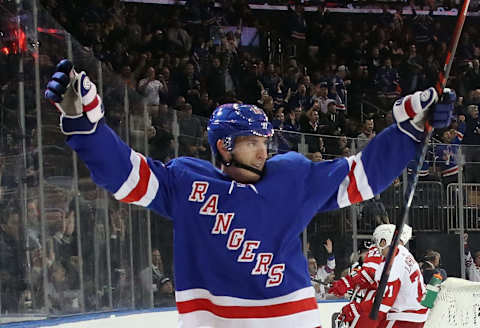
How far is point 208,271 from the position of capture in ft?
8.71

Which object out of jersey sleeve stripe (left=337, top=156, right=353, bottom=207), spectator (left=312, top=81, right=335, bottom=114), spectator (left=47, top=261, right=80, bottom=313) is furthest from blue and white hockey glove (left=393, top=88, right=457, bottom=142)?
spectator (left=312, top=81, right=335, bottom=114)

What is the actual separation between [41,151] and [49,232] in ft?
1.33

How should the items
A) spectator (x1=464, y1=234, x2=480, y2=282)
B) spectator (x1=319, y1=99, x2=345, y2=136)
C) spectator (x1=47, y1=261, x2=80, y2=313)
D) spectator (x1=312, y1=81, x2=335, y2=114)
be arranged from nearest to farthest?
spectator (x1=47, y1=261, x2=80, y2=313) → spectator (x1=464, y1=234, x2=480, y2=282) → spectator (x1=319, y1=99, x2=345, y2=136) → spectator (x1=312, y1=81, x2=335, y2=114)

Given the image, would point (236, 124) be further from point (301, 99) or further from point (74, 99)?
point (301, 99)

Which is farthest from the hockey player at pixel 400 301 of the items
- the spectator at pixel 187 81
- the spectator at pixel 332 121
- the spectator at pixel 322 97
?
the spectator at pixel 322 97

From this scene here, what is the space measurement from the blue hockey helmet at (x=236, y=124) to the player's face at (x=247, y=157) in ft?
0.06

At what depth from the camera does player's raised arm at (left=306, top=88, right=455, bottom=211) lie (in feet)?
8.63

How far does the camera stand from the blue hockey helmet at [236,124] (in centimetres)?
276

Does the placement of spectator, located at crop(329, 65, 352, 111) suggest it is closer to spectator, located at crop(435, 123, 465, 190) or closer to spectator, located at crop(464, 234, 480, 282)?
spectator, located at crop(435, 123, 465, 190)

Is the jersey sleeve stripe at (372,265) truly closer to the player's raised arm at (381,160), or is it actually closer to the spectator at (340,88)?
the player's raised arm at (381,160)

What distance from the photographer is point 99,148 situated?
253 cm

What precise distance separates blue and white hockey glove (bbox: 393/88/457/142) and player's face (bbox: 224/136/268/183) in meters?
0.39

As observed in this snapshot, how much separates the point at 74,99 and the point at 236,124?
19.7 inches

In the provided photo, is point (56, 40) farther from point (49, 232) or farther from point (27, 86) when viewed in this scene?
point (49, 232)
